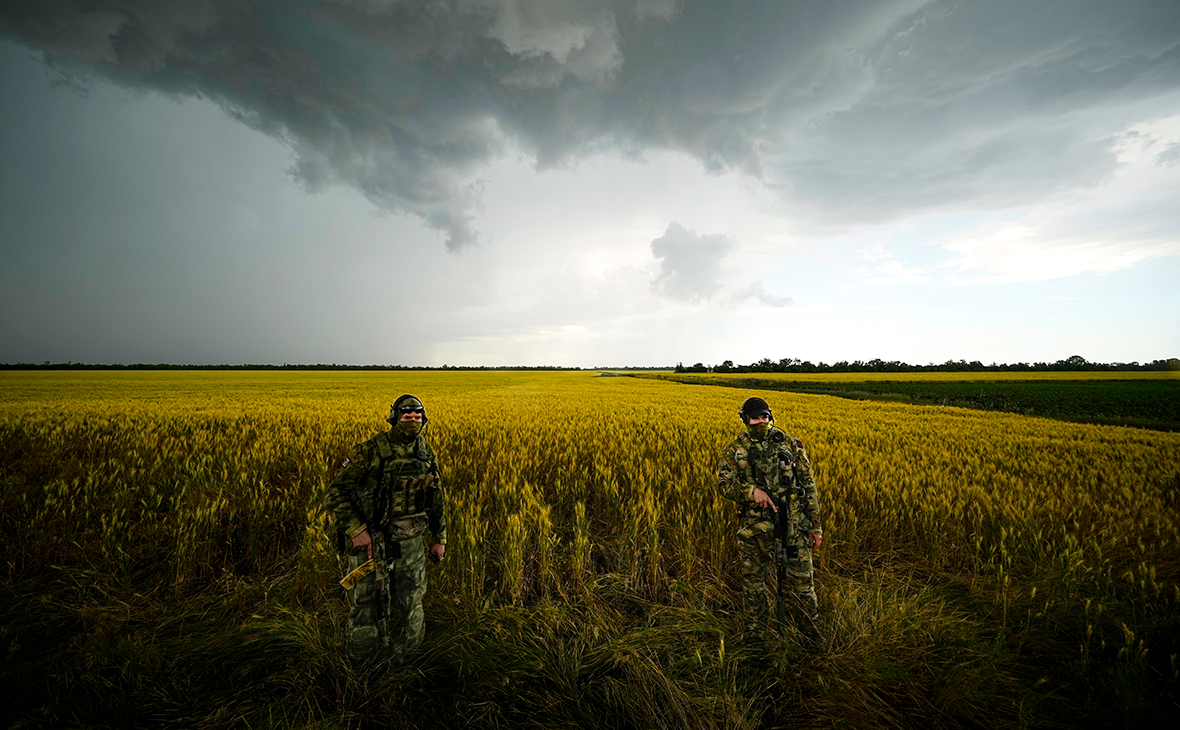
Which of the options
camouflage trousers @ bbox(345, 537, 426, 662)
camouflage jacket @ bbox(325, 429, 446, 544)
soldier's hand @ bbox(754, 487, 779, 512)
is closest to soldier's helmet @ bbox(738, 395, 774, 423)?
soldier's hand @ bbox(754, 487, 779, 512)

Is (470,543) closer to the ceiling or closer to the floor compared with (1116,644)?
closer to the ceiling

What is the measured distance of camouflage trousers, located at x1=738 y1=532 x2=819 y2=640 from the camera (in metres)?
Result: 3.18

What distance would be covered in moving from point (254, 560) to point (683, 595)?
4.22m

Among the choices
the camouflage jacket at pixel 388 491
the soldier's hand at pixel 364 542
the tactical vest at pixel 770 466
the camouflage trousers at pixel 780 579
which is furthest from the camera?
the tactical vest at pixel 770 466

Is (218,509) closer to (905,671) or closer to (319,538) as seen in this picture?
(319,538)

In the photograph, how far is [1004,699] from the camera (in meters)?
2.61

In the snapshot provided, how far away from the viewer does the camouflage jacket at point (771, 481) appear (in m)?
3.26

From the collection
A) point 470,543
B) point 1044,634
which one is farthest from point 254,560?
point 1044,634

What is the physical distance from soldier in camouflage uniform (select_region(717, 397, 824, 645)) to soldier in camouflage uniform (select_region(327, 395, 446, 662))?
2323mm

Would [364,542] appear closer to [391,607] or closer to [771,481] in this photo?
[391,607]

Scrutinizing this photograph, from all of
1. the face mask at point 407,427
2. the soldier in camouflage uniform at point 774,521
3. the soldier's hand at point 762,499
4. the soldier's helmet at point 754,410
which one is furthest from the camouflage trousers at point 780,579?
the face mask at point 407,427

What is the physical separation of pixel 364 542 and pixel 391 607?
0.60 metres

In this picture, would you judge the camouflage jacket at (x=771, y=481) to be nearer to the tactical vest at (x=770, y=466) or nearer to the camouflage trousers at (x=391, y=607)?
the tactical vest at (x=770, y=466)

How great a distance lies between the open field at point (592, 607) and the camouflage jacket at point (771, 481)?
2.59 ft
